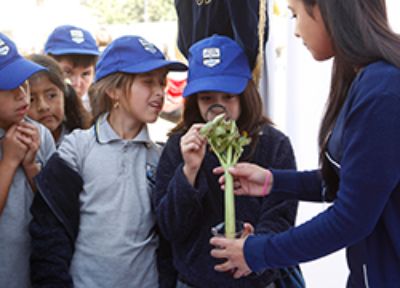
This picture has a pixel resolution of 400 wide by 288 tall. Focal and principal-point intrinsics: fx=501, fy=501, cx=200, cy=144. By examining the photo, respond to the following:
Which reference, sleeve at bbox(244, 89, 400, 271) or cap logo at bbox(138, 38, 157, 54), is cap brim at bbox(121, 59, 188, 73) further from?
sleeve at bbox(244, 89, 400, 271)

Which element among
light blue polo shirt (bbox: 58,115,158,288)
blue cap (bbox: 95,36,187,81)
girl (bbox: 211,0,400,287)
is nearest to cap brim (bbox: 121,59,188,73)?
blue cap (bbox: 95,36,187,81)

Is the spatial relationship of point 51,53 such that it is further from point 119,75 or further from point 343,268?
point 343,268

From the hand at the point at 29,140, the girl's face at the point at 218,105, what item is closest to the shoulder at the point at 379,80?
the girl's face at the point at 218,105

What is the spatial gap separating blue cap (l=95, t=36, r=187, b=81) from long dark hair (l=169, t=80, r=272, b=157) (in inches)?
6.0

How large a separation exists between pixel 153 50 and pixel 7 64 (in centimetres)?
50

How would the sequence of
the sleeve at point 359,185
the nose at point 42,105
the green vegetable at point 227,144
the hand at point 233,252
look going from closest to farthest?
the sleeve at point 359,185 → the hand at point 233,252 → the green vegetable at point 227,144 → the nose at point 42,105

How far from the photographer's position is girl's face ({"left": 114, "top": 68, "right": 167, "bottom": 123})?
1710 mm

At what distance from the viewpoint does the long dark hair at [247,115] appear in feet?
5.49

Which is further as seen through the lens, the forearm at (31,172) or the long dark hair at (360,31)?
the forearm at (31,172)

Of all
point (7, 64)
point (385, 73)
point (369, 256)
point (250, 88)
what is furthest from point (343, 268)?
point (7, 64)

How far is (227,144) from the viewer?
4.66 feet

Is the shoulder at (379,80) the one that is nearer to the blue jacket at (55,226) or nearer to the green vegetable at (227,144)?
the green vegetable at (227,144)

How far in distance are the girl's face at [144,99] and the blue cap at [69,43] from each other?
3.30 ft

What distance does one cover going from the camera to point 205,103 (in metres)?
1.71
